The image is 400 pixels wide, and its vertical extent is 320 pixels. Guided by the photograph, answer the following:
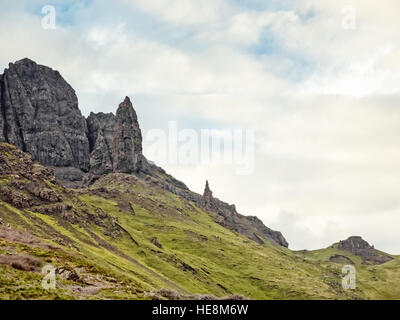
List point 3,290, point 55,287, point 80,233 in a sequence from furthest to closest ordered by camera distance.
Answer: point 80,233 < point 55,287 < point 3,290

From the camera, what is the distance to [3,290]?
53.7 metres

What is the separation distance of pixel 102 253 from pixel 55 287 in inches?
4594

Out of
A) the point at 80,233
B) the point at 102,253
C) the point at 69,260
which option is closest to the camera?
the point at 69,260

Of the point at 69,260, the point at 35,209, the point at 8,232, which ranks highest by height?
the point at 35,209

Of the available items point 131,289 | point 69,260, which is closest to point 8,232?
point 69,260
